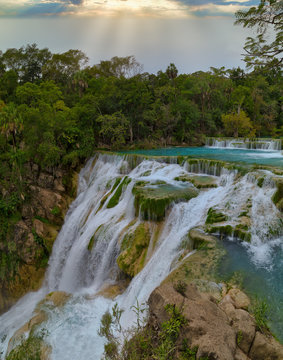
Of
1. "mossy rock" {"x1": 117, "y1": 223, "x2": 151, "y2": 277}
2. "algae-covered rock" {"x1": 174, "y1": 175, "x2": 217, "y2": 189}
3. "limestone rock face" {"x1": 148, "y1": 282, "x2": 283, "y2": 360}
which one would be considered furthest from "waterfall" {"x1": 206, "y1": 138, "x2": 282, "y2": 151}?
"limestone rock face" {"x1": 148, "y1": 282, "x2": 283, "y2": 360}

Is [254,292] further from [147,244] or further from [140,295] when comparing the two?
[147,244]

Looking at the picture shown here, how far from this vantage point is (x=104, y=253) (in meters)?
10.3

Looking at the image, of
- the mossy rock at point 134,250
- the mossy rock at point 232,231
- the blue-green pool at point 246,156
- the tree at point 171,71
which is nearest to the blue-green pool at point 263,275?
the mossy rock at point 232,231

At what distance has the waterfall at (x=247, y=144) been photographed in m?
21.8

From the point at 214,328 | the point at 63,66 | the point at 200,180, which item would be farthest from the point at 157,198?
the point at 63,66

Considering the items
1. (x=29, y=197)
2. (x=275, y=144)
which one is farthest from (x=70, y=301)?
(x=275, y=144)

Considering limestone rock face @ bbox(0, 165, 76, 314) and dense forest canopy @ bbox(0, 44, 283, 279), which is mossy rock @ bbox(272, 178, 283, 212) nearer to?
dense forest canopy @ bbox(0, 44, 283, 279)

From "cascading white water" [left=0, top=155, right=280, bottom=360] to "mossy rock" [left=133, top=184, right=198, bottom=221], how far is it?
307 millimetres

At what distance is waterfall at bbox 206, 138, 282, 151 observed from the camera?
71.6 feet

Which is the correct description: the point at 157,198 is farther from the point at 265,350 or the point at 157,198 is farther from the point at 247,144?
the point at 247,144

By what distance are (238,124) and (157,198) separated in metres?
24.4

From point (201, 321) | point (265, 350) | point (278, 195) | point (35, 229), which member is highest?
point (278, 195)

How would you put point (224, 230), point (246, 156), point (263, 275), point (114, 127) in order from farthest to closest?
point (114, 127)
point (246, 156)
point (224, 230)
point (263, 275)

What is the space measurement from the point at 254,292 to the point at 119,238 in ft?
18.2
